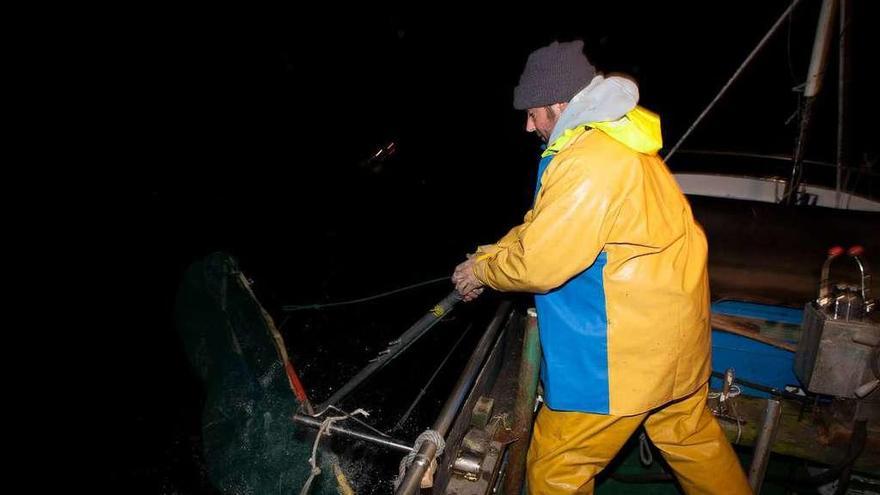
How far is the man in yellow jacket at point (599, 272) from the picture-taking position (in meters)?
2.15

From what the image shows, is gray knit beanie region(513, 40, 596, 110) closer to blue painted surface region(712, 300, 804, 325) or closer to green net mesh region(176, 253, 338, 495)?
green net mesh region(176, 253, 338, 495)

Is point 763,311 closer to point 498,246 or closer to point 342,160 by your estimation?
point 498,246

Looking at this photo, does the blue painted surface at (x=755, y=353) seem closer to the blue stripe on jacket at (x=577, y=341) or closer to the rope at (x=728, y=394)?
the rope at (x=728, y=394)

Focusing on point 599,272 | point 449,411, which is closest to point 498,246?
point 599,272

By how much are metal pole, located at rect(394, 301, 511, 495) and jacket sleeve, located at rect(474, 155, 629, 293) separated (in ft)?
1.91

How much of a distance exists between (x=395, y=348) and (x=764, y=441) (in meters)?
2.62

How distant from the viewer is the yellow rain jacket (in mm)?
2133

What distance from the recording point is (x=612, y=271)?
2273mm

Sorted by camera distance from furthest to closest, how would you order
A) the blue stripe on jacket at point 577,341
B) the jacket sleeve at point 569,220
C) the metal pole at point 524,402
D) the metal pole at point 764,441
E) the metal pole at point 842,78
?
the metal pole at point 842,78 → the metal pole at point 764,441 → the metal pole at point 524,402 → the blue stripe on jacket at point 577,341 → the jacket sleeve at point 569,220

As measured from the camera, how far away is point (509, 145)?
1206 inches

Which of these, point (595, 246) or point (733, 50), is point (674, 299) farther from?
point (733, 50)

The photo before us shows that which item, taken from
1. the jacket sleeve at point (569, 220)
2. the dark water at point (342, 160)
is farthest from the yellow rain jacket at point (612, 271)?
the dark water at point (342, 160)

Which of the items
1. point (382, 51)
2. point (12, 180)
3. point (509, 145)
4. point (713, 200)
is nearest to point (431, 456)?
point (713, 200)

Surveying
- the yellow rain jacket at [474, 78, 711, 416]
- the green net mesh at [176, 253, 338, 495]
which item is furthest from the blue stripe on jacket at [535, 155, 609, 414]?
the green net mesh at [176, 253, 338, 495]
